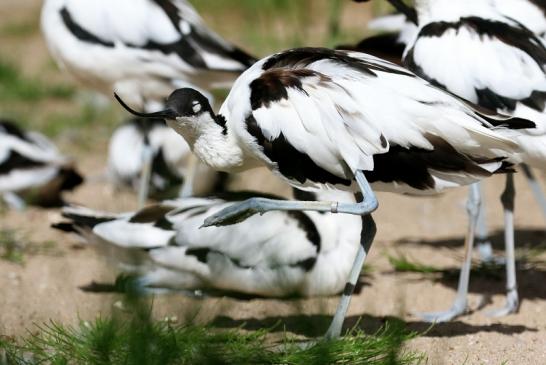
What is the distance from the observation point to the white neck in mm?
3264

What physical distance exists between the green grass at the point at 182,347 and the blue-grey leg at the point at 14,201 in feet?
6.43

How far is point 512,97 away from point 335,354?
1.10 m

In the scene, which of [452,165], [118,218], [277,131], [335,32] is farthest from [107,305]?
[335,32]

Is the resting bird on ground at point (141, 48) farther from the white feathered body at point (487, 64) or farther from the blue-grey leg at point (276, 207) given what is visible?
the blue-grey leg at point (276, 207)

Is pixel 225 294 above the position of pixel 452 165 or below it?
below

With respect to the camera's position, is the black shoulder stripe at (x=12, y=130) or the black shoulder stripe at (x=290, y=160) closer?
the black shoulder stripe at (x=290, y=160)

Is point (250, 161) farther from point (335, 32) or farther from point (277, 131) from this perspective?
point (335, 32)

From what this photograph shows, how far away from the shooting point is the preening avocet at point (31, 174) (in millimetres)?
5312

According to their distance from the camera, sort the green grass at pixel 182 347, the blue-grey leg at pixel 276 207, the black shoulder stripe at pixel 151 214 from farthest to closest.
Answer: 1. the black shoulder stripe at pixel 151 214
2. the blue-grey leg at pixel 276 207
3. the green grass at pixel 182 347

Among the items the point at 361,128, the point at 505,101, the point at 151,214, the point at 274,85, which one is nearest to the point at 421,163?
the point at 361,128

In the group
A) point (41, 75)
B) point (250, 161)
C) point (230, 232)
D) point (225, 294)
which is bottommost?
point (41, 75)

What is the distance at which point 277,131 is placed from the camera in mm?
3080

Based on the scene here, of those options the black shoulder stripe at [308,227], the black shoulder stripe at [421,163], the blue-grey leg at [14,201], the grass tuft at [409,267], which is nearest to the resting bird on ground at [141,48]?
the blue-grey leg at [14,201]

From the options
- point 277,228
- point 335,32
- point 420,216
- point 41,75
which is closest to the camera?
point 277,228
